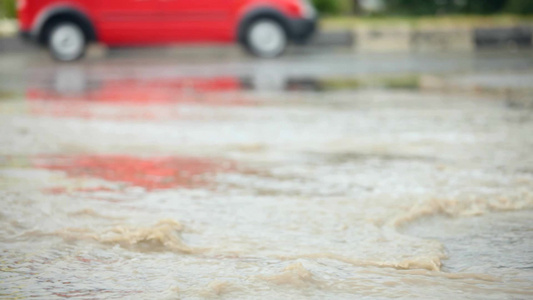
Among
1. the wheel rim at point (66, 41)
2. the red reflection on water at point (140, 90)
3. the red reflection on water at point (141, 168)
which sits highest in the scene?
the wheel rim at point (66, 41)

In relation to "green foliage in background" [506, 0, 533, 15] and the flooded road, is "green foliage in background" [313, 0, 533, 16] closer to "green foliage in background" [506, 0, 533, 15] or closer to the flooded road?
"green foliage in background" [506, 0, 533, 15]

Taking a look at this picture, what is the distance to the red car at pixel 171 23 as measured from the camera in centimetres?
1462

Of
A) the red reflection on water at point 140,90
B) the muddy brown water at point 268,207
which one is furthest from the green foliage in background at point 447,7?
the muddy brown water at point 268,207

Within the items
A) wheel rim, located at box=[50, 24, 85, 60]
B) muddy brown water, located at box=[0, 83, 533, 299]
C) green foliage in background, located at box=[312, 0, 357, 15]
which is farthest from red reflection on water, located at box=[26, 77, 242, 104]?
green foliage in background, located at box=[312, 0, 357, 15]

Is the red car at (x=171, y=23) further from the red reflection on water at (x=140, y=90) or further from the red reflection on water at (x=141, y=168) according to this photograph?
the red reflection on water at (x=141, y=168)

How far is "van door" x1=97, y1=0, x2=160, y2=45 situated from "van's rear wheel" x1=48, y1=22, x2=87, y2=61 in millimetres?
373

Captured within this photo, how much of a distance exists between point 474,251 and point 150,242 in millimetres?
1078

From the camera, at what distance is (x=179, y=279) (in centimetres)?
292

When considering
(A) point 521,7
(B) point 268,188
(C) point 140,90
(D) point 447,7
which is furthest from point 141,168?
(D) point 447,7

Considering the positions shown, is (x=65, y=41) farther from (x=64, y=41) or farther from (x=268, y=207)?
(x=268, y=207)

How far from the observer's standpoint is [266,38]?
14.8m

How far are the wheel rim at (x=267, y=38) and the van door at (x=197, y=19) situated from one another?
1.19 ft

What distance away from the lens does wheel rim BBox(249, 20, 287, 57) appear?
14.7 meters

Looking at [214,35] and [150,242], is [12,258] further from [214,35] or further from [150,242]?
[214,35]
